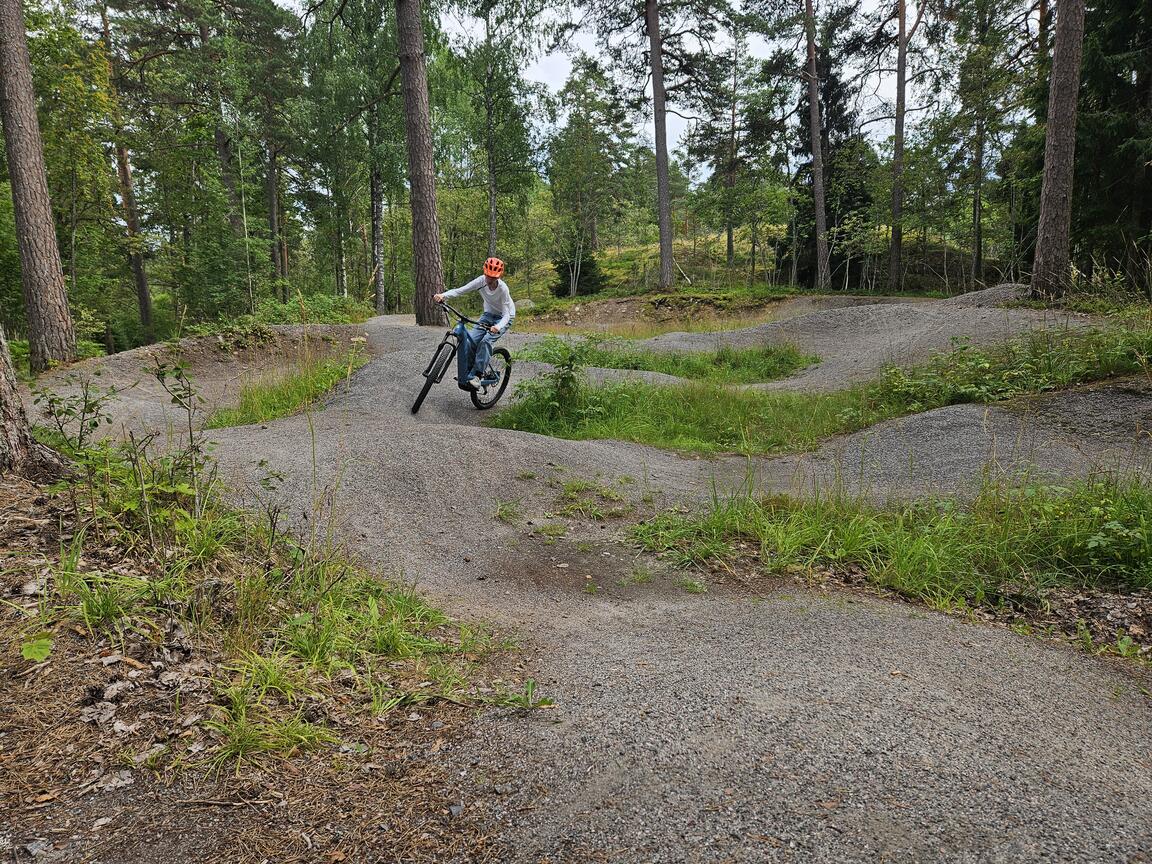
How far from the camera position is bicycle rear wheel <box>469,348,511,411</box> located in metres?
7.84

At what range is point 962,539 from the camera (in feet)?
12.0

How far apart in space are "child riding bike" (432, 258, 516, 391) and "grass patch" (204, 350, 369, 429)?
Result: 4.63 ft

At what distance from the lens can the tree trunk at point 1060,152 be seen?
31.6 feet

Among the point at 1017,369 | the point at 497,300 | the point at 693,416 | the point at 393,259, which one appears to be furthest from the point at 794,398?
the point at 393,259

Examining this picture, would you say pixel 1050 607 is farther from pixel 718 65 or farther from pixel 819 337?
pixel 718 65

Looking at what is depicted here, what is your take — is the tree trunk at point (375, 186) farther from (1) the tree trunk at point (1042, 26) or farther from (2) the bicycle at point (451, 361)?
(1) the tree trunk at point (1042, 26)

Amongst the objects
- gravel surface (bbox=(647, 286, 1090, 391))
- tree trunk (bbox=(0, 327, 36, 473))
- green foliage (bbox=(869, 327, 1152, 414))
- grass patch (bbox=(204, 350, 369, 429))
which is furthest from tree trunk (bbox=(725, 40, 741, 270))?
tree trunk (bbox=(0, 327, 36, 473))

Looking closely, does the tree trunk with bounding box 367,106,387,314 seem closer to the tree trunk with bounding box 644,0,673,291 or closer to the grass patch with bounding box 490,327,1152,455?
the tree trunk with bounding box 644,0,673,291

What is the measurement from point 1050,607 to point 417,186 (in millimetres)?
12494

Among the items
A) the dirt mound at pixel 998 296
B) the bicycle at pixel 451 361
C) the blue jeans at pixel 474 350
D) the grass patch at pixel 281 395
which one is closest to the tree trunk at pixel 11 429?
the grass patch at pixel 281 395

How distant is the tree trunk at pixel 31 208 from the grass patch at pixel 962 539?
37.1 feet

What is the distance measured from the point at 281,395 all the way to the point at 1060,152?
13250 millimetres

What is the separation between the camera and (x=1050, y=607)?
10.0ft

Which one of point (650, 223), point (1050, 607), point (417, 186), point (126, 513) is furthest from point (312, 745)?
point (650, 223)
